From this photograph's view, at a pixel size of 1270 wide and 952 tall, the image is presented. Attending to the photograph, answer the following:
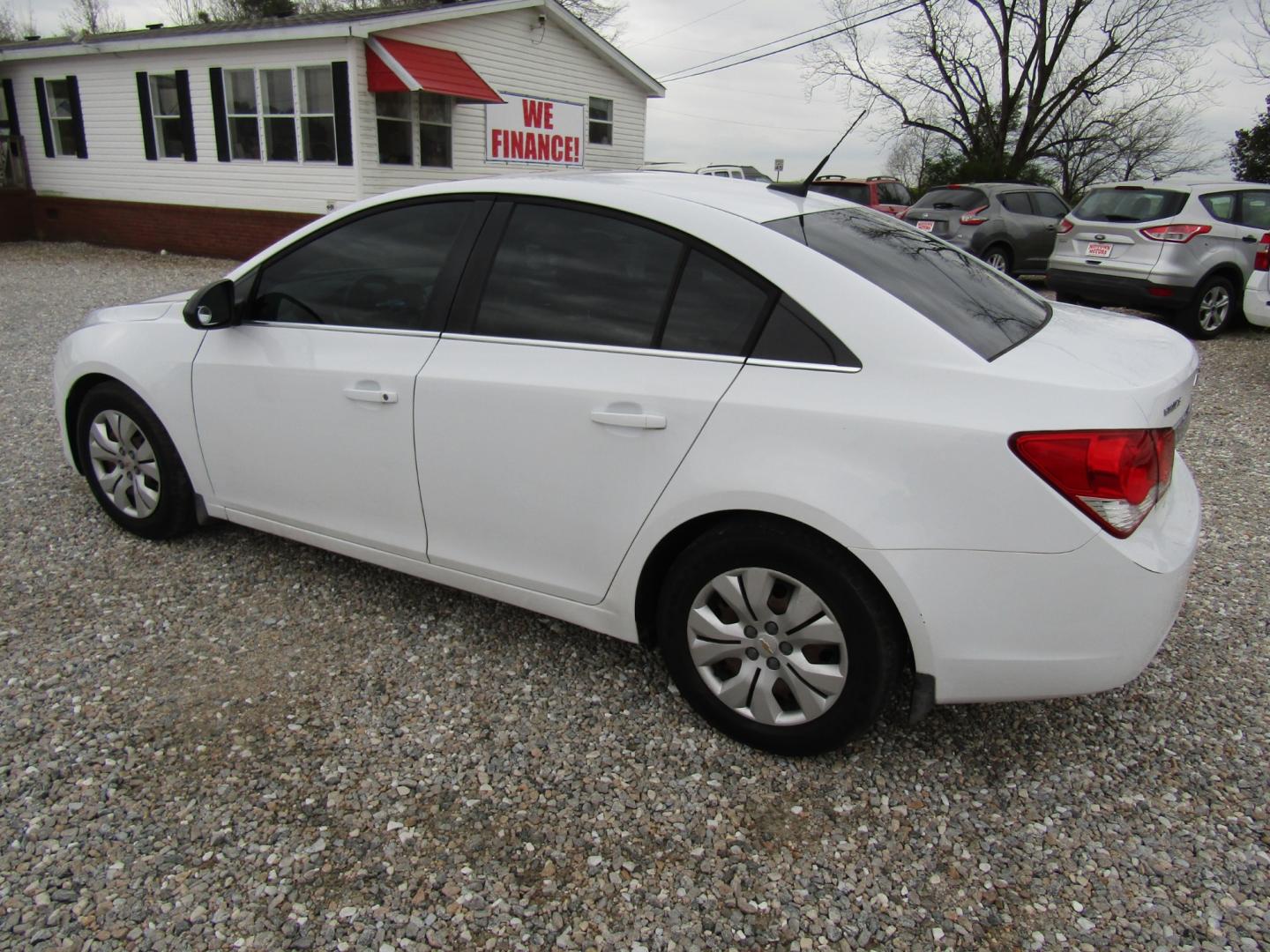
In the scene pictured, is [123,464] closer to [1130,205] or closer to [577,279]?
[577,279]

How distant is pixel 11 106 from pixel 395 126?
932 cm

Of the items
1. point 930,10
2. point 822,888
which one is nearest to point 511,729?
point 822,888

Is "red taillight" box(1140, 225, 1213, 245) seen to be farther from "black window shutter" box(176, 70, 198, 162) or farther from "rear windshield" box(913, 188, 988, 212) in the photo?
"black window shutter" box(176, 70, 198, 162)

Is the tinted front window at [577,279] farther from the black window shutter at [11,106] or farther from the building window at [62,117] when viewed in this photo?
the black window shutter at [11,106]

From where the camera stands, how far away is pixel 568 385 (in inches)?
104

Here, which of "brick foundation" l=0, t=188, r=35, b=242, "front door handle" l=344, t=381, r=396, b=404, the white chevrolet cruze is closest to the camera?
the white chevrolet cruze

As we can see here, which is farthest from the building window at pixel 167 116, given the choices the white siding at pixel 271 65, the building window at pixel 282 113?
the building window at pixel 282 113

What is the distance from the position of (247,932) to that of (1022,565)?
78.8 inches

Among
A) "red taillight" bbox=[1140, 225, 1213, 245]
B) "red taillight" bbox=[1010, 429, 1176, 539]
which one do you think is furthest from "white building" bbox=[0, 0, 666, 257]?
"red taillight" bbox=[1010, 429, 1176, 539]

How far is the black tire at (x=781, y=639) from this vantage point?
235 cm

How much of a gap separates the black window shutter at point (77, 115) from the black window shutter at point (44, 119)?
0.76m

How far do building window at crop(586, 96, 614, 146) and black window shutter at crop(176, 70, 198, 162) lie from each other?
24.5 feet

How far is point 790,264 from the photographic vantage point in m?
2.47

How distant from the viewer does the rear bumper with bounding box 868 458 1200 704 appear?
7.16 ft
